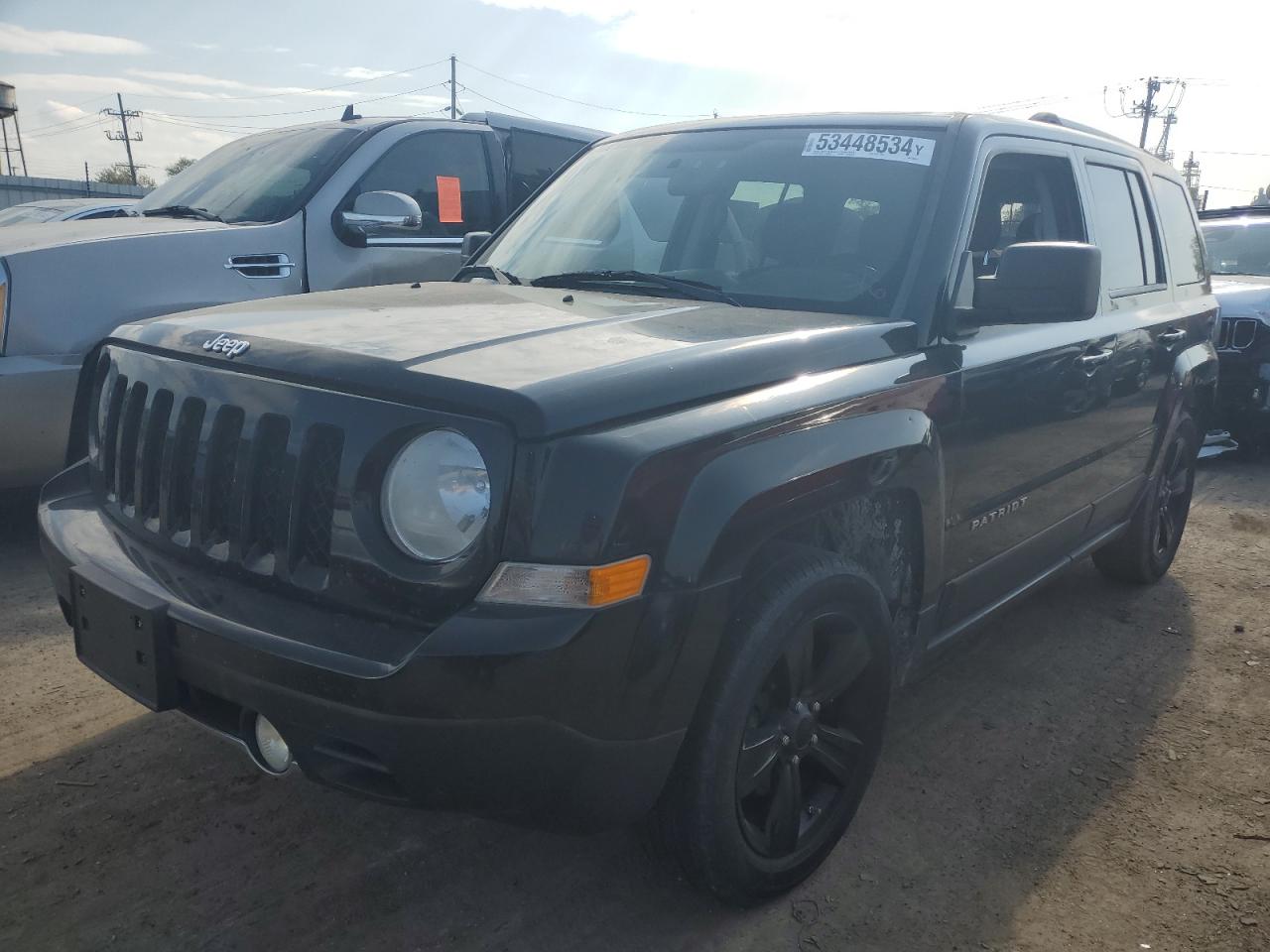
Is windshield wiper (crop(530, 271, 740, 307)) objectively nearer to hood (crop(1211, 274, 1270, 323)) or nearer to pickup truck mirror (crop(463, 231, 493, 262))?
pickup truck mirror (crop(463, 231, 493, 262))

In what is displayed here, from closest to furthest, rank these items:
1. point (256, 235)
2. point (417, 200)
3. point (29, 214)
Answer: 1. point (256, 235)
2. point (417, 200)
3. point (29, 214)

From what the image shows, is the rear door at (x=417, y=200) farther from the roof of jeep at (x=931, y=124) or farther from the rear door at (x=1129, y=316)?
the rear door at (x=1129, y=316)

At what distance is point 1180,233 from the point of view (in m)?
4.81

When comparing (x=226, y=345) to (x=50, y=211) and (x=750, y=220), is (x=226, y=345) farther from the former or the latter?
(x=50, y=211)

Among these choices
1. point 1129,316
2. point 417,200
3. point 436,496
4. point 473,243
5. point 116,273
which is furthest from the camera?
point 417,200

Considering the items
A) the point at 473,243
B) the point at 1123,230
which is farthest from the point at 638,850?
the point at 1123,230

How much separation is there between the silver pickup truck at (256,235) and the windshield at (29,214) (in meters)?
2.56

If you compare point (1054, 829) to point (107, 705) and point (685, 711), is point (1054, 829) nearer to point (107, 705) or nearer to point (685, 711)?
point (685, 711)

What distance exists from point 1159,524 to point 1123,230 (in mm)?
1511

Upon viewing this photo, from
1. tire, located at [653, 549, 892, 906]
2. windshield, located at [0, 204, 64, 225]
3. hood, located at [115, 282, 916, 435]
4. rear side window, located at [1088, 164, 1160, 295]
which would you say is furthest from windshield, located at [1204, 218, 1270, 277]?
windshield, located at [0, 204, 64, 225]

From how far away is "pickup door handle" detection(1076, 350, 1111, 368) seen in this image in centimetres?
357

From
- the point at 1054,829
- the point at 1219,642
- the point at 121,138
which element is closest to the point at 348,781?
the point at 1054,829

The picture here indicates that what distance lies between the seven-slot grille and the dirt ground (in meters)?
0.83

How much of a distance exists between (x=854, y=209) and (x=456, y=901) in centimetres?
213
